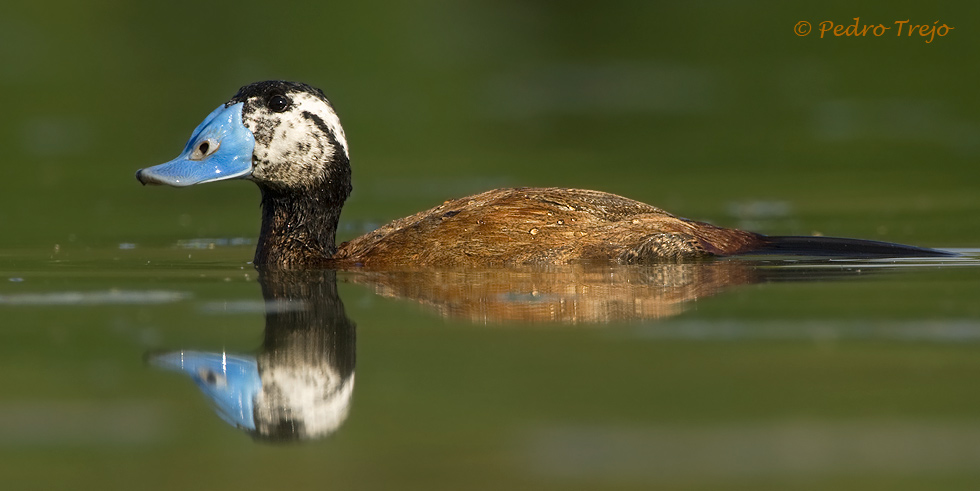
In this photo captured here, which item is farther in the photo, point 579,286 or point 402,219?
point 402,219

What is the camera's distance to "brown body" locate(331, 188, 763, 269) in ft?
25.8

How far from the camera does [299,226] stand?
8.52 m

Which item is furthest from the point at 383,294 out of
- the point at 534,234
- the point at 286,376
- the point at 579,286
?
the point at 286,376

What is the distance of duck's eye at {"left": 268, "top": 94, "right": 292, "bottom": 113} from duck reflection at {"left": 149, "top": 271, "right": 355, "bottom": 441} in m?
2.12

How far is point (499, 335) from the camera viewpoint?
5.73 m

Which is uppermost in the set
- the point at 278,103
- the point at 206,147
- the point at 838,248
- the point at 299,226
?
the point at 278,103

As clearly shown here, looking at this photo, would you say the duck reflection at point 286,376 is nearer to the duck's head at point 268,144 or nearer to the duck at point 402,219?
the duck at point 402,219

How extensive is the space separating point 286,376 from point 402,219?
10.9 ft

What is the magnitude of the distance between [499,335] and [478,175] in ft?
28.3

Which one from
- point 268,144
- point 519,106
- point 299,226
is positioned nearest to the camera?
→ point 268,144

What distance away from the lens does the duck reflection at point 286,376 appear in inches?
180

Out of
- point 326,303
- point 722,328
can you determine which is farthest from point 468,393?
point 326,303

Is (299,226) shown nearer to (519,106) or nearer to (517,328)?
(517,328)

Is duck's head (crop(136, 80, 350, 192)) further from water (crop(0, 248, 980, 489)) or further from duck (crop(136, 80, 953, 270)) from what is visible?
water (crop(0, 248, 980, 489))
